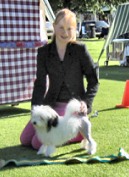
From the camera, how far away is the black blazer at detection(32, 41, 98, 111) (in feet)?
13.6

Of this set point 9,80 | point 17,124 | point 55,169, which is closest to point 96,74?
point 55,169

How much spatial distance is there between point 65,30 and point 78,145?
3.81 ft

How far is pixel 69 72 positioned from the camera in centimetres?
415

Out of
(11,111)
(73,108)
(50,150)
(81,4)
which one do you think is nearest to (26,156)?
(50,150)

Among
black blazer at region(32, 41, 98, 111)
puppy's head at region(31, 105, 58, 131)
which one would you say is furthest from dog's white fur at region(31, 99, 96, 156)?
black blazer at region(32, 41, 98, 111)

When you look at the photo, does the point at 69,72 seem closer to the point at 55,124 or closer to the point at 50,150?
the point at 55,124

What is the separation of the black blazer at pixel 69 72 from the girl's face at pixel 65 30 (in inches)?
4.1

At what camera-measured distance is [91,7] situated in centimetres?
3575

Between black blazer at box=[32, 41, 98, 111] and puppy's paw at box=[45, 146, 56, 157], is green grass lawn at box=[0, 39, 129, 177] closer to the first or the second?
puppy's paw at box=[45, 146, 56, 157]

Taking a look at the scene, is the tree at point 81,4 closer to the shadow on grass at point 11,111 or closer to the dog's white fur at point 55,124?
the shadow on grass at point 11,111

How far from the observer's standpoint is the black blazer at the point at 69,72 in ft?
13.6

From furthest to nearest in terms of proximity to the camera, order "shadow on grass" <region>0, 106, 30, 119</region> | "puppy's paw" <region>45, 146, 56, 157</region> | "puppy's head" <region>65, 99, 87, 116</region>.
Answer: "shadow on grass" <region>0, 106, 30, 119</region>
"puppy's paw" <region>45, 146, 56, 157</region>
"puppy's head" <region>65, 99, 87, 116</region>

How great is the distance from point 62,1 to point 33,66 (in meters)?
28.4

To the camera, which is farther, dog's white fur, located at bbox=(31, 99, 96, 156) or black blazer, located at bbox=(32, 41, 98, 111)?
black blazer, located at bbox=(32, 41, 98, 111)
